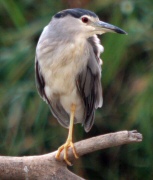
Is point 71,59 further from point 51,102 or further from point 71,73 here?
point 51,102

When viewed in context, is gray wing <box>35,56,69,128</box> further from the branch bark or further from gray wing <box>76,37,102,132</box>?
the branch bark

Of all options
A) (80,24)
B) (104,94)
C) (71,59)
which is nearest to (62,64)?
(71,59)

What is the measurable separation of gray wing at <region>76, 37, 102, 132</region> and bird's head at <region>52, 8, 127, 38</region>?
4.3 inches

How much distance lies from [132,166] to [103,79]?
0.54 m

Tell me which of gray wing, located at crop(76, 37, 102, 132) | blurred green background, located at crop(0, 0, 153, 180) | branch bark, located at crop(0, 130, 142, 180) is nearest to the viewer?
branch bark, located at crop(0, 130, 142, 180)

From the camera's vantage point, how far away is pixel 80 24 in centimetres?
380

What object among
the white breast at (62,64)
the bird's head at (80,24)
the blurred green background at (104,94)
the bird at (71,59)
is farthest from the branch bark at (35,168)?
the blurred green background at (104,94)

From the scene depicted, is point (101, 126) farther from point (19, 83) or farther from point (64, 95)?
point (64, 95)

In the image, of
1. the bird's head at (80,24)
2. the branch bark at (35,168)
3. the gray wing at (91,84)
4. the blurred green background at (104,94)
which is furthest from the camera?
the blurred green background at (104,94)

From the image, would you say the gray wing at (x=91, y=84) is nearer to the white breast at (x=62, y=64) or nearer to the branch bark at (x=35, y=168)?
the white breast at (x=62, y=64)

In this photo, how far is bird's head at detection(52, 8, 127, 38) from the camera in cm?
376

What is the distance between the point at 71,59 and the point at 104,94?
142 cm

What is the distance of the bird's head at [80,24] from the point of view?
12.3ft

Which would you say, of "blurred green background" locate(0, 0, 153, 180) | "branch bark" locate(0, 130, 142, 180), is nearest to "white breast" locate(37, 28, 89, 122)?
"branch bark" locate(0, 130, 142, 180)
